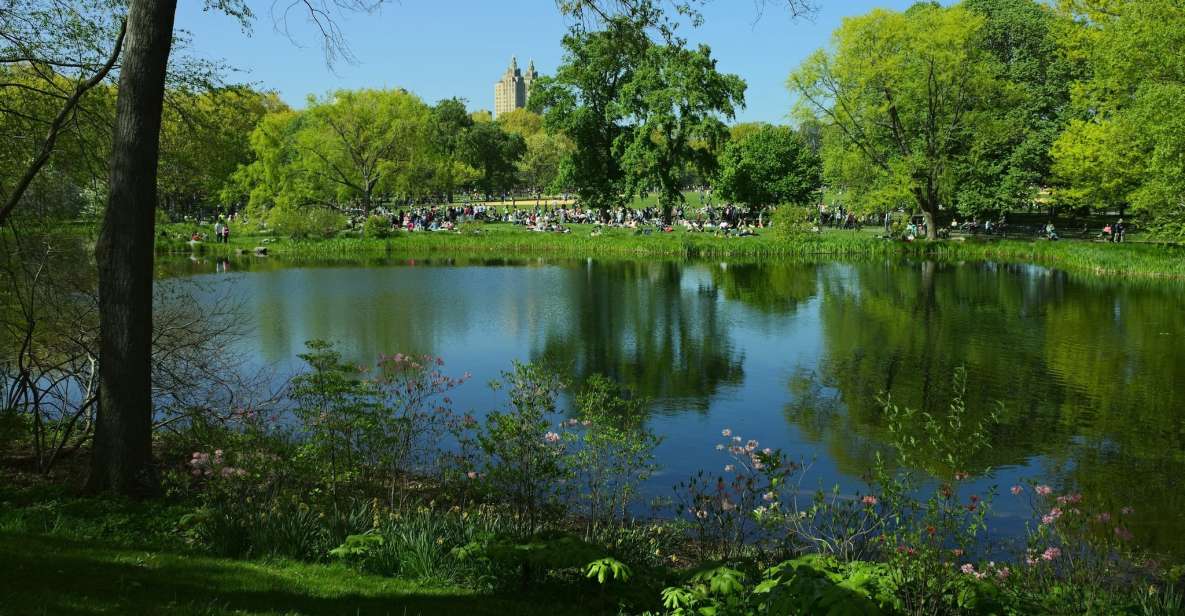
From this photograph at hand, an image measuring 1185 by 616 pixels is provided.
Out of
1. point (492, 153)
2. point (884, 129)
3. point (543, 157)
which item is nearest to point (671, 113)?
point (884, 129)

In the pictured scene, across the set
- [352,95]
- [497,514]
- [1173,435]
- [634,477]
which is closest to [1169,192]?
[1173,435]

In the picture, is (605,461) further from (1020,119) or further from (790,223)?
(1020,119)

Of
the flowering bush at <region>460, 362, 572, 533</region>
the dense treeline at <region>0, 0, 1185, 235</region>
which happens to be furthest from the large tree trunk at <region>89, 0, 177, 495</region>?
the dense treeline at <region>0, 0, 1185, 235</region>

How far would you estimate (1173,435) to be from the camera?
13.4m

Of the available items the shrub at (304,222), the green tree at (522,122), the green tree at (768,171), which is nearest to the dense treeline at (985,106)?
the green tree at (768,171)

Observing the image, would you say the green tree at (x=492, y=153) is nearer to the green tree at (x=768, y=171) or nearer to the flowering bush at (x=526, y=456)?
the green tree at (x=768, y=171)

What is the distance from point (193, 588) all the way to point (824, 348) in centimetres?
1734

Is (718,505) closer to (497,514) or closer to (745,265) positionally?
(497,514)

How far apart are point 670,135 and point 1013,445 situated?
40191 mm

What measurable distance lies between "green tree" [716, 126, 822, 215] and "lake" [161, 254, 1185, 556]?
79.9ft

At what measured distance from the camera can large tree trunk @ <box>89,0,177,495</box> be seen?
7.63 m

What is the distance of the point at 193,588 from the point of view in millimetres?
5672

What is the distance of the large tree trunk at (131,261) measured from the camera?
763 centimetres

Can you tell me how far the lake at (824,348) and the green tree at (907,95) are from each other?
9.92 m
